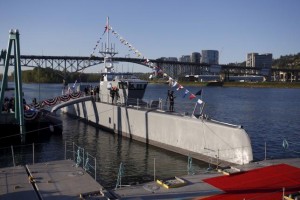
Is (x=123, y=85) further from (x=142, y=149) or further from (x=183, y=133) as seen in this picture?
(x=183, y=133)

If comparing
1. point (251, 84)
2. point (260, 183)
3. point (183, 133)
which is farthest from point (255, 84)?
point (260, 183)

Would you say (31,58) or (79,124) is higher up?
(31,58)

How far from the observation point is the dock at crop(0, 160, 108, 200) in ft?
34.8

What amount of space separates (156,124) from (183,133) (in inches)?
129

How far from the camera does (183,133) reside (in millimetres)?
22438

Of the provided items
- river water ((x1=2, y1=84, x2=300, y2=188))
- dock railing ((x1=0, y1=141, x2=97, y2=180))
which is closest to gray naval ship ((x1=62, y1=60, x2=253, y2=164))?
river water ((x1=2, y1=84, x2=300, y2=188))

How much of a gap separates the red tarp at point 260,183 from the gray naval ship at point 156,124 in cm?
391

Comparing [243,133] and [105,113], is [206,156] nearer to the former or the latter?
[243,133]

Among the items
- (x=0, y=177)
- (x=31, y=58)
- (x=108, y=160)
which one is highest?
(x=31, y=58)

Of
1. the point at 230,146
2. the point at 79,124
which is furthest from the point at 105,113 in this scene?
the point at 230,146

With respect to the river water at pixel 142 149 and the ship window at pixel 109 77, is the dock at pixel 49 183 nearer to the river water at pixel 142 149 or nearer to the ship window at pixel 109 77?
the river water at pixel 142 149

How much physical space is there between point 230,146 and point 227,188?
771 cm

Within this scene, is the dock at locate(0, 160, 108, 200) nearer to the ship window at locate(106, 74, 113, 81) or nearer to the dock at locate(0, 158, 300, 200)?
the dock at locate(0, 158, 300, 200)

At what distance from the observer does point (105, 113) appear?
109 ft
